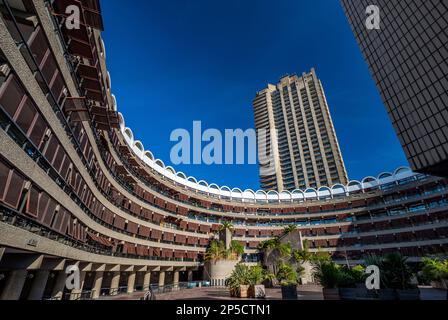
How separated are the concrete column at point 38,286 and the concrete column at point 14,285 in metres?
3.02

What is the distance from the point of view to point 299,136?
384 feet

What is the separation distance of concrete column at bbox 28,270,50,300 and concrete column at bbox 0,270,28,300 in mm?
3019

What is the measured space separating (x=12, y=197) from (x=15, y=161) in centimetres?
141

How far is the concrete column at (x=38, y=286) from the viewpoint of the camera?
48.3ft

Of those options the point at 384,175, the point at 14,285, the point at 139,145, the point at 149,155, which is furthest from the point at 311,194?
the point at 14,285

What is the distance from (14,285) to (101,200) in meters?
12.5

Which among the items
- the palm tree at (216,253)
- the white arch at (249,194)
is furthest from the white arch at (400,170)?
the palm tree at (216,253)

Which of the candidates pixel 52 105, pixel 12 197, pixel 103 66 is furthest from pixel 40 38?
pixel 103 66

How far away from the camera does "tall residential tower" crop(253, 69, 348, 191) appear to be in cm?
10581

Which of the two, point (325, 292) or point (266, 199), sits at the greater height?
point (266, 199)

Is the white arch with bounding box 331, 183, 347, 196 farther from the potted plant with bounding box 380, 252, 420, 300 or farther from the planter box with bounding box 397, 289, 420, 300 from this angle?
the planter box with bounding box 397, 289, 420, 300

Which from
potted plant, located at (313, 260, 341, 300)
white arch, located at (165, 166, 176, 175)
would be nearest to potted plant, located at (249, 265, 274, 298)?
potted plant, located at (313, 260, 341, 300)
